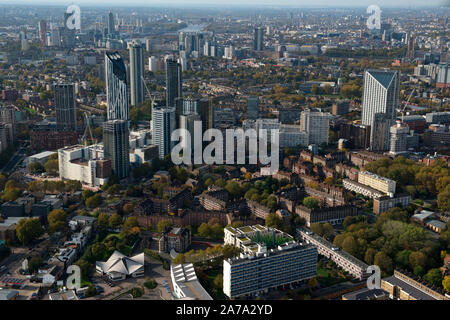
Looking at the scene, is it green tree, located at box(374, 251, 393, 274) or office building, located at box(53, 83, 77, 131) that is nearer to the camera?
green tree, located at box(374, 251, 393, 274)

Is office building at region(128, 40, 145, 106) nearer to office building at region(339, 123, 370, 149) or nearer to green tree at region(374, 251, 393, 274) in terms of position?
office building at region(339, 123, 370, 149)

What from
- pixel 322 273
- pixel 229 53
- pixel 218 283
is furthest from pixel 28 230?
pixel 229 53

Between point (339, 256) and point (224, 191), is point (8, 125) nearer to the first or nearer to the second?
point (224, 191)

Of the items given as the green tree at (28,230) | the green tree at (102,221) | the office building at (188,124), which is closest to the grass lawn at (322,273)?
the green tree at (102,221)

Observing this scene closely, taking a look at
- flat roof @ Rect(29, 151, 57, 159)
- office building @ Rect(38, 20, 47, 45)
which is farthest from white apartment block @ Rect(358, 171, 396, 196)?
office building @ Rect(38, 20, 47, 45)

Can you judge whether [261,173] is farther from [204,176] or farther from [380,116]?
[380,116]
